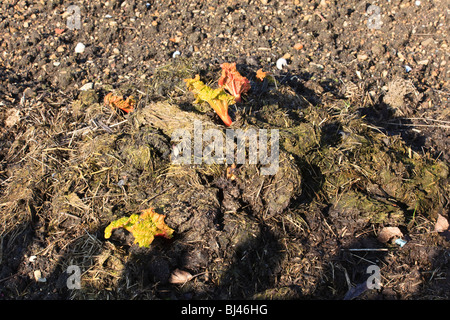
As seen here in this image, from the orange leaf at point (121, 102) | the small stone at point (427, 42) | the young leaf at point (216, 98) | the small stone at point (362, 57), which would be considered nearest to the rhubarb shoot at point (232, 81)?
the young leaf at point (216, 98)

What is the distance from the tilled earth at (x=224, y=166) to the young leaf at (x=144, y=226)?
12cm

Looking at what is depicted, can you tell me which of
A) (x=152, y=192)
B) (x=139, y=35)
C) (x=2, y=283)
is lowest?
(x=2, y=283)

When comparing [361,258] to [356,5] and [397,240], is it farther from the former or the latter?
[356,5]

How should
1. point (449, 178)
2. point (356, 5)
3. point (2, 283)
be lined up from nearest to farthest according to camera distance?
point (2, 283) → point (449, 178) → point (356, 5)

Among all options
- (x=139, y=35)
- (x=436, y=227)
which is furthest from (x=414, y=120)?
(x=139, y=35)

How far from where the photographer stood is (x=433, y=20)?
18.6ft

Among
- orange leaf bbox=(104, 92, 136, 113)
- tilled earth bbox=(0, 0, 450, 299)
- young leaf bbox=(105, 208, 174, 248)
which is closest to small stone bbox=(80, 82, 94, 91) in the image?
tilled earth bbox=(0, 0, 450, 299)

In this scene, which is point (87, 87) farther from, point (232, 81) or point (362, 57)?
point (362, 57)

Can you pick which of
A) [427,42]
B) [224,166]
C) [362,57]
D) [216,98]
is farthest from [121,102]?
[427,42]

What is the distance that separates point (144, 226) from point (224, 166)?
3.02ft

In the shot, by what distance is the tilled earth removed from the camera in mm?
3146

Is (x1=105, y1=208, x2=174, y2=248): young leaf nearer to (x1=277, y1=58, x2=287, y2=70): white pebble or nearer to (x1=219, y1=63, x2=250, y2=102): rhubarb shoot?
(x1=219, y1=63, x2=250, y2=102): rhubarb shoot

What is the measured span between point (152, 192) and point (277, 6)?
11.9 ft

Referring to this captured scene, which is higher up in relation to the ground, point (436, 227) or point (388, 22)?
point (388, 22)
